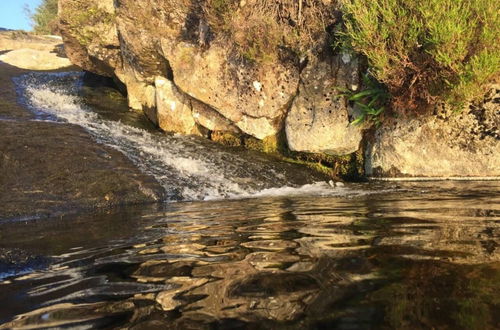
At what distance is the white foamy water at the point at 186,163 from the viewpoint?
7512 millimetres

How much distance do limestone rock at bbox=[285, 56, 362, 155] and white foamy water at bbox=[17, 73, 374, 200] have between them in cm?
122

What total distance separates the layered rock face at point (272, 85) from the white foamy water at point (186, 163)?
116 centimetres

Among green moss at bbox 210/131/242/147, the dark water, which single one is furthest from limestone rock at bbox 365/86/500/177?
the dark water

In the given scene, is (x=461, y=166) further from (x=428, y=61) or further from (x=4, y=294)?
(x=4, y=294)

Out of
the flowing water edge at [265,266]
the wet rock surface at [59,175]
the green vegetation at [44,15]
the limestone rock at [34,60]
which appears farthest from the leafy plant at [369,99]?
the green vegetation at [44,15]

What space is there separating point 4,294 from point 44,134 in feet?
22.8

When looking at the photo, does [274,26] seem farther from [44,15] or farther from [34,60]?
[44,15]

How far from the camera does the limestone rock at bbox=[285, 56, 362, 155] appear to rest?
9.38 meters

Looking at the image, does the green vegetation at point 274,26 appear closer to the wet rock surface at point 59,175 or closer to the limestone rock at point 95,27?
the wet rock surface at point 59,175

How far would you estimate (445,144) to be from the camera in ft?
27.2

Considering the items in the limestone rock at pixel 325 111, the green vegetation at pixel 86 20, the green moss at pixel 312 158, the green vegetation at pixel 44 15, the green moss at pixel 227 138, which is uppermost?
the green vegetation at pixel 44 15

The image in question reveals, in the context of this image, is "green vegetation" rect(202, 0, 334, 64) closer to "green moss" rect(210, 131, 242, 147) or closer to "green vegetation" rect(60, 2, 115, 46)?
"green moss" rect(210, 131, 242, 147)

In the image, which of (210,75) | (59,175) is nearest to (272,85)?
(210,75)

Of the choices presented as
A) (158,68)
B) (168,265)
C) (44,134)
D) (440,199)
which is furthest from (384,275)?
(158,68)
